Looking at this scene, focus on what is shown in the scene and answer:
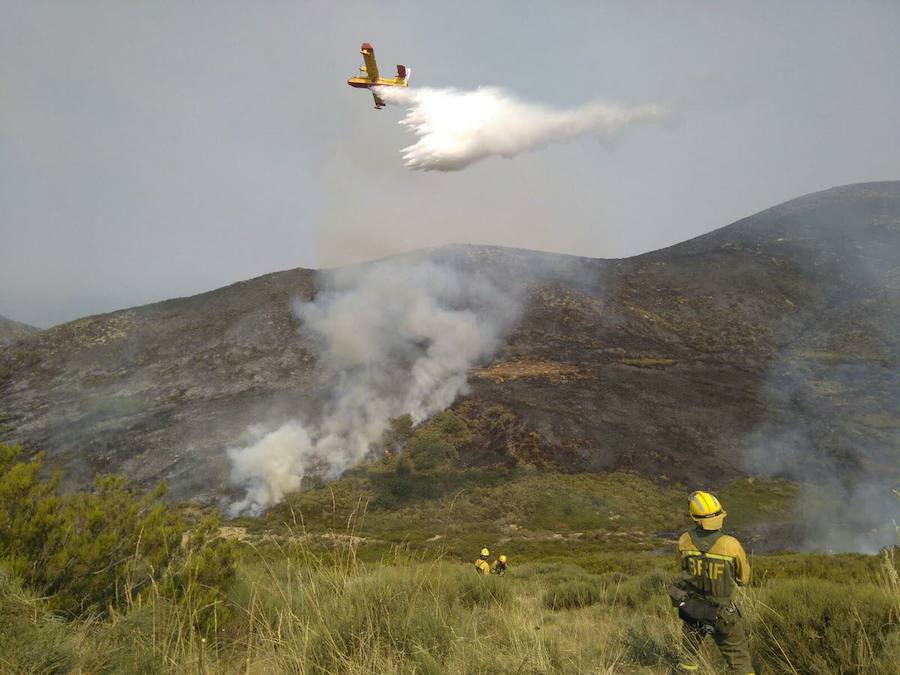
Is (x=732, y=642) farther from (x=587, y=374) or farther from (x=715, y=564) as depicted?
(x=587, y=374)

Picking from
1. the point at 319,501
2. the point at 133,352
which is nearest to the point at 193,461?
the point at 319,501

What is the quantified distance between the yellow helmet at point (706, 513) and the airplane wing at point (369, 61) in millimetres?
17883

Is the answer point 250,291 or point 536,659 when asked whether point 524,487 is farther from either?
point 250,291

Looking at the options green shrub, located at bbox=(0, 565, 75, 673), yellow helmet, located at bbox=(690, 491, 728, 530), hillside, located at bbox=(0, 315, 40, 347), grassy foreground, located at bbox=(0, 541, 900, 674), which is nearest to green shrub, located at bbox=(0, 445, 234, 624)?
grassy foreground, located at bbox=(0, 541, 900, 674)

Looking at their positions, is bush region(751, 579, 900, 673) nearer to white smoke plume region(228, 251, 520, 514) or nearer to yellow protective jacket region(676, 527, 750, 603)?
yellow protective jacket region(676, 527, 750, 603)

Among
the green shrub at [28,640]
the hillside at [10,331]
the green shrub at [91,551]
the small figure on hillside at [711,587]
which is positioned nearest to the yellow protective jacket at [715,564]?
the small figure on hillside at [711,587]

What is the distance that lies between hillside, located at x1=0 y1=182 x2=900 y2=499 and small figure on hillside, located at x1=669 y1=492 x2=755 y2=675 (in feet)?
94.1

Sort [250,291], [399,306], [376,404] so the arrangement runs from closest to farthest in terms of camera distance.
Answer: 1. [376,404]
2. [399,306]
3. [250,291]

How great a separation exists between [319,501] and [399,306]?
96.2 ft

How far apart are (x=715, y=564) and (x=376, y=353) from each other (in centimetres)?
4264

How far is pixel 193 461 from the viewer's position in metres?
30.9

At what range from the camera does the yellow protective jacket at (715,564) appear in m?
4.32

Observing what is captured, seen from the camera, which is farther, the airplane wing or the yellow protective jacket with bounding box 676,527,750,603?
the airplane wing

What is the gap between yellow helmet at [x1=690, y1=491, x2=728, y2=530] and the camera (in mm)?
4422
